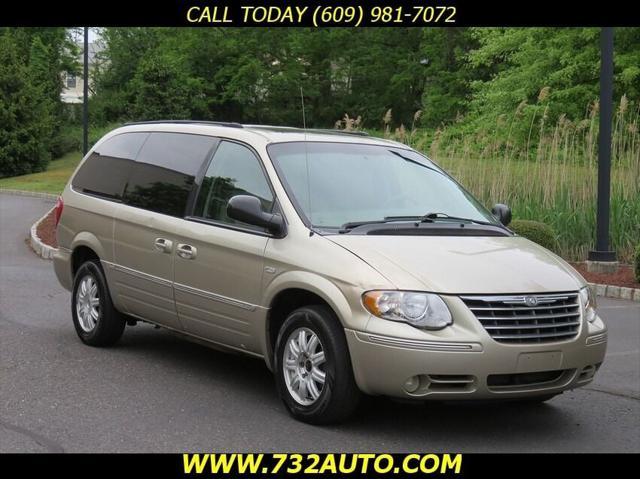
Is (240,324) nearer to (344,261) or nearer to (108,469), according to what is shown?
(344,261)

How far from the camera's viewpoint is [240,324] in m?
6.63

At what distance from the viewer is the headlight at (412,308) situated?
18.3 feet

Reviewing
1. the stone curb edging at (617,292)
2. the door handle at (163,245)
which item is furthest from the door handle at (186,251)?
the stone curb edging at (617,292)

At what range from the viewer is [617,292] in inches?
507

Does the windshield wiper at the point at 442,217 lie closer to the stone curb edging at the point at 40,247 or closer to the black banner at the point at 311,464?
the black banner at the point at 311,464

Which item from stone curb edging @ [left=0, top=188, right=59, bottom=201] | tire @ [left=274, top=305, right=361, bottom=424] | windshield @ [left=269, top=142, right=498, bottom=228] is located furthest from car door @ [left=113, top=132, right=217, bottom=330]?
stone curb edging @ [left=0, top=188, right=59, bottom=201]

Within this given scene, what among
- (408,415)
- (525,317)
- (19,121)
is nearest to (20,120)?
(19,121)

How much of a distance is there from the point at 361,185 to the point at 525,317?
1667 millimetres

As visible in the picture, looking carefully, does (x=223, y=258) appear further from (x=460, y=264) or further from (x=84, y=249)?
(x=84, y=249)

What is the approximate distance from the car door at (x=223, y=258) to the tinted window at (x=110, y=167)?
4.19 feet

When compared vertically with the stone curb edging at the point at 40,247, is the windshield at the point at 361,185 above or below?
above

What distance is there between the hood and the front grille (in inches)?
2.2
